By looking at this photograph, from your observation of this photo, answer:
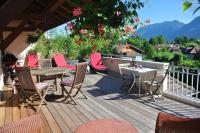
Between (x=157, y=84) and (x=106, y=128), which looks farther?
(x=157, y=84)

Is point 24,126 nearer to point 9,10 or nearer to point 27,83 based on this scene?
point 9,10

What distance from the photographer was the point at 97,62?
434 inches

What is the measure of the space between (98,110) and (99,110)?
0.02 m

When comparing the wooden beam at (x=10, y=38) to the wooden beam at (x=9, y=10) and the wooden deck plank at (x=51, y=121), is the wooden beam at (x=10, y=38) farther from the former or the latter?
the wooden beam at (x=9, y=10)

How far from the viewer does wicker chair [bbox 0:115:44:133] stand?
221 centimetres

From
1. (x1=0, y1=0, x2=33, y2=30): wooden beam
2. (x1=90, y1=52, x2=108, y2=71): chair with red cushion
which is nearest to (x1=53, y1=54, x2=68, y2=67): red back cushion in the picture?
(x1=90, y1=52, x2=108, y2=71): chair with red cushion

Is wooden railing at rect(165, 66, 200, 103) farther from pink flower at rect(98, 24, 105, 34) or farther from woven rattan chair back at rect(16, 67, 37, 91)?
pink flower at rect(98, 24, 105, 34)

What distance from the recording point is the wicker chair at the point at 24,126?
221cm

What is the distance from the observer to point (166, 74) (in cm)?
638

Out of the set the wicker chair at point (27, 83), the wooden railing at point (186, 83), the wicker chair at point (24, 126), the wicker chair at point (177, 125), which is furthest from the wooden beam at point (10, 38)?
the wicker chair at point (177, 125)

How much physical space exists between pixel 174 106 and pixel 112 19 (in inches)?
148

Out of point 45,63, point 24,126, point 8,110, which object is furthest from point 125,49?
point 24,126

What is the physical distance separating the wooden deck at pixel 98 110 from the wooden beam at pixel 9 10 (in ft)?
6.58

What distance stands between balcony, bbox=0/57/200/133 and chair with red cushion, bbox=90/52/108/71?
3503mm
